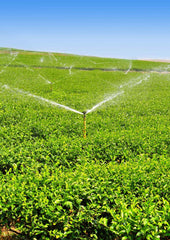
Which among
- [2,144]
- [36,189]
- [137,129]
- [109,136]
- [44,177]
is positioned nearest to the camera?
[36,189]

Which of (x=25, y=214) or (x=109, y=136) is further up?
(x=109, y=136)

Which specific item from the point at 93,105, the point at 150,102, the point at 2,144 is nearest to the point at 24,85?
the point at 93,105

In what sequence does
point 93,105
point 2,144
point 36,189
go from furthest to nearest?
point 93,105, point 2,144, point 36,189

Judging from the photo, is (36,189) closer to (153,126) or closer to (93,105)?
(153,126)

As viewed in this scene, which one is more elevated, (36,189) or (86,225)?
(36,189)

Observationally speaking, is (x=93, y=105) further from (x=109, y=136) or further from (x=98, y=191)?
(x=98, y=191)

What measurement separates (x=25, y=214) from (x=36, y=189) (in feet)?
1.58

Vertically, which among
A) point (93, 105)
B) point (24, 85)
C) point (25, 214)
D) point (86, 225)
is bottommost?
point (86, 225)

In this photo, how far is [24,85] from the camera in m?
17.9

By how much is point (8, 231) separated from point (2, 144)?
3.00 metres

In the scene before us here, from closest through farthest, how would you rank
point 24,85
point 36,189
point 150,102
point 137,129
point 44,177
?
point 36,189 < point 44,177 < point 137,129 < point 150,102 < point 24,85

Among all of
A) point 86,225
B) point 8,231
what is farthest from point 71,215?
point 8,231

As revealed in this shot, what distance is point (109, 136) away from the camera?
744 cm

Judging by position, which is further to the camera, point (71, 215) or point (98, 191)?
point (98, 191)
